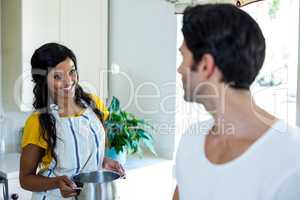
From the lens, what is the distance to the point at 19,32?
6.52 ft

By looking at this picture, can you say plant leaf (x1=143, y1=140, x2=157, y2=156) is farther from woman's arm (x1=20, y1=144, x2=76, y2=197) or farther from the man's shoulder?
the man's shoulder

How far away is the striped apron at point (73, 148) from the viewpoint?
1367 millimetres

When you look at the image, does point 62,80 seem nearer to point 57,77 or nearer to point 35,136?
point 57,77

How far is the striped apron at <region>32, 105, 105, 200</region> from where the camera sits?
4.49ft

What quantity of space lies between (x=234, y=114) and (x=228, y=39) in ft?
0.50

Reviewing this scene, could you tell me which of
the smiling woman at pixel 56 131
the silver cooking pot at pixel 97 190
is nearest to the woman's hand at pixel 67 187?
the silver cooking pot at pixel 97 190

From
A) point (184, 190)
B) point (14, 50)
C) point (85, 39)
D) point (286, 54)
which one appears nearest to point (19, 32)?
point (14, 50)

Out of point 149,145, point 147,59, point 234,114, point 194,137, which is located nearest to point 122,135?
point 149,145

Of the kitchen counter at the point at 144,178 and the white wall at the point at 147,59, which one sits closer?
the kitchen counter at the point at 144,178

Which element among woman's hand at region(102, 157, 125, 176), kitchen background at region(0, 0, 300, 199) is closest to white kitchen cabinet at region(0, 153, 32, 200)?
kitchen background at region(0, 0, 300, 199)

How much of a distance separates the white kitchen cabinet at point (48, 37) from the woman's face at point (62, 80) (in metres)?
0.68

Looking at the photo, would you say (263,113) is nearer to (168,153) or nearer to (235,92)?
(235,92)

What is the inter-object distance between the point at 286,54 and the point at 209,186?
1092 mm

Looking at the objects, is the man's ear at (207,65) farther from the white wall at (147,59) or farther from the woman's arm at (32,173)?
the white wall at (147,59)
